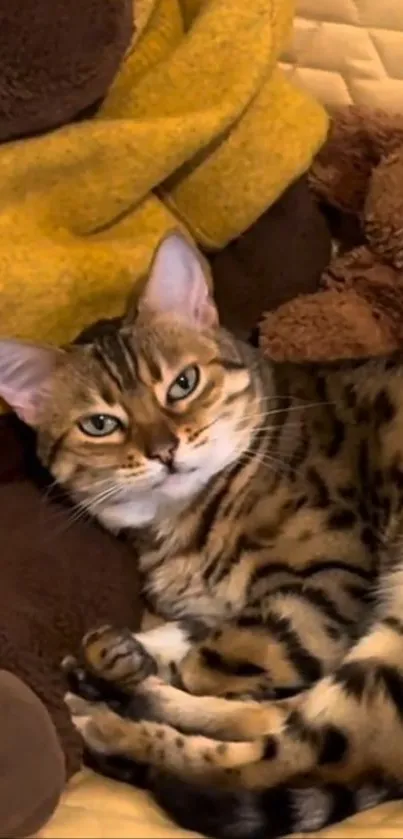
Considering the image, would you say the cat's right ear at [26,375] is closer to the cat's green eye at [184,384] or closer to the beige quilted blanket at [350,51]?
the cat's green eye at [184,384]

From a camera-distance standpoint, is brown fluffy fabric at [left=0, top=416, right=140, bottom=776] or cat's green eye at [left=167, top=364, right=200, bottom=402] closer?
brown fluffy fabric at [left=0, top=416, right=140, bottom=776]

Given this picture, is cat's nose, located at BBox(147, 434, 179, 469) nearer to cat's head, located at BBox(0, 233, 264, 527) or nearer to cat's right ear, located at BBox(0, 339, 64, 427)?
cat's head, located at BBox(0, 233, 264, 527)

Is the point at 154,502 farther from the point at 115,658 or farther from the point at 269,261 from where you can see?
the point at 269,261

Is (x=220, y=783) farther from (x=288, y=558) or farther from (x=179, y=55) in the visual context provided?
(x=179, y=55)

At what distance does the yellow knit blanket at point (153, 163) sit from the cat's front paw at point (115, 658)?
1.11 ft

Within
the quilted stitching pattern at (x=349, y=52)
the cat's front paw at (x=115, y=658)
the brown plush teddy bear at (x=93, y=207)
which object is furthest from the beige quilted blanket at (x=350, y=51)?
the cat's front paw at (x=115, y=658)

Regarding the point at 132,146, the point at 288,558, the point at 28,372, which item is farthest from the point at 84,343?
the point at 288,558

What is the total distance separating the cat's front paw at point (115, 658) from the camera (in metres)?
1.30

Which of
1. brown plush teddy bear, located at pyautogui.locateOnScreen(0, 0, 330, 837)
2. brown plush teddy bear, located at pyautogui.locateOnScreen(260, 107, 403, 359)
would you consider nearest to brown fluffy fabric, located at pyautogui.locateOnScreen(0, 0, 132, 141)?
brown plush teddy bear, located at pyautogui.locateOnScreen(0, 0, 330, 837)

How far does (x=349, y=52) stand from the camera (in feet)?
5.52

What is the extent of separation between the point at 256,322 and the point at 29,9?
0.49m

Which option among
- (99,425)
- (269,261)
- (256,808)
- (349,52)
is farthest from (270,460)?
(349,52)

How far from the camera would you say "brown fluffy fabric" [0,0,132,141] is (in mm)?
1312

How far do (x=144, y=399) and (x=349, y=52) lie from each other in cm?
60
